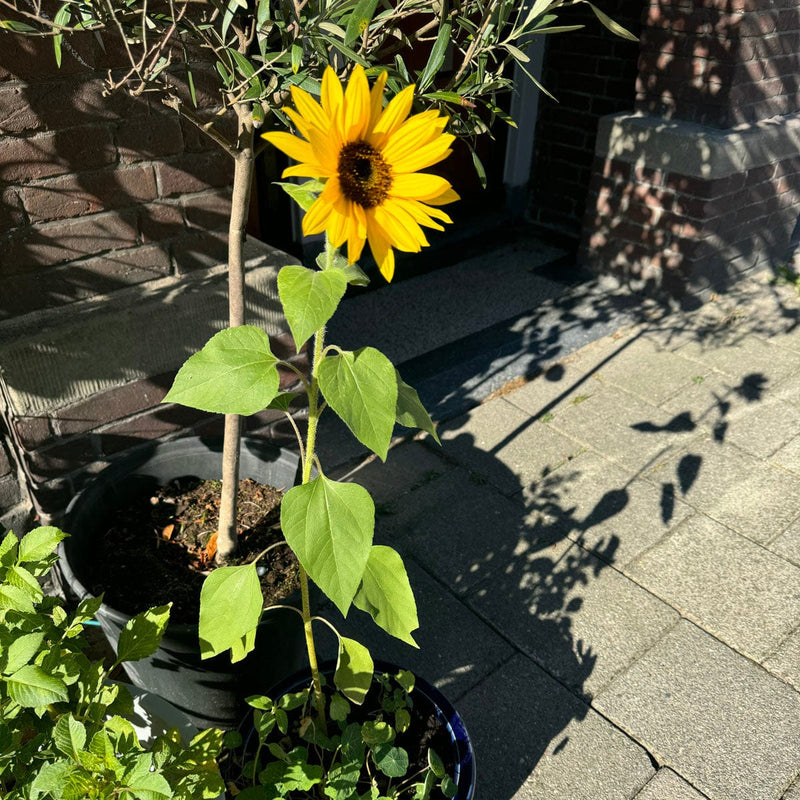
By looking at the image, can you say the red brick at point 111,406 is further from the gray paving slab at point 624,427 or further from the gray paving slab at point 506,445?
the gray paving slab at point 624,427

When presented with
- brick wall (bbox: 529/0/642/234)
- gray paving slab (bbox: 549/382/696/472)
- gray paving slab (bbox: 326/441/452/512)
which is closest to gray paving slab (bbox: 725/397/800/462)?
gray paving slab (bbox: 549/382/696/472)

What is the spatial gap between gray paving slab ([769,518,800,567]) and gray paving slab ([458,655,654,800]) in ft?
3.92

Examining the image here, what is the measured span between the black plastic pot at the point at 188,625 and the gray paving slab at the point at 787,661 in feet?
5.38

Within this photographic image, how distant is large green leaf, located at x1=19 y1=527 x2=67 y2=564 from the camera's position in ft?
5.12

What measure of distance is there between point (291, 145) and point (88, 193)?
1254mm

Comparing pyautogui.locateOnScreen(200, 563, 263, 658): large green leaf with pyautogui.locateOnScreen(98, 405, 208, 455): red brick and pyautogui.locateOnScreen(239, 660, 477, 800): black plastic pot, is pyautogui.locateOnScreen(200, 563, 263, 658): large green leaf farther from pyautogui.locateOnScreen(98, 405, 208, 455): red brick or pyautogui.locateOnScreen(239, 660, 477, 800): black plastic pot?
pyautogui.locateOnScreen(98, 405, 208, 455): red brick

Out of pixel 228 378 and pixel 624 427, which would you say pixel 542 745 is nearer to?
pixel 228 378

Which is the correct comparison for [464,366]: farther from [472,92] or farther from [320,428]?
[472,92]

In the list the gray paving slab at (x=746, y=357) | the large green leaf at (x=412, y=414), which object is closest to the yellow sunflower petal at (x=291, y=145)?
the large green leaf at (x=412, y=414)

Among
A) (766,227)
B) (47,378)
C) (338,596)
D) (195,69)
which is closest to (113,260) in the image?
(47,378)

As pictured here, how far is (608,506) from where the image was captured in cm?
335

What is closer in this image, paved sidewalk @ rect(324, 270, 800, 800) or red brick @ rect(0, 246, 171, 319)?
red brick @ rect(0, 246, 171, 319)

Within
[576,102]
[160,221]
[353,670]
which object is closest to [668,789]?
[353,670]

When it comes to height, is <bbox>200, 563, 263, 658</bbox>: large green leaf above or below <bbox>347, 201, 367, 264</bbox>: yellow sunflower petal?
below
